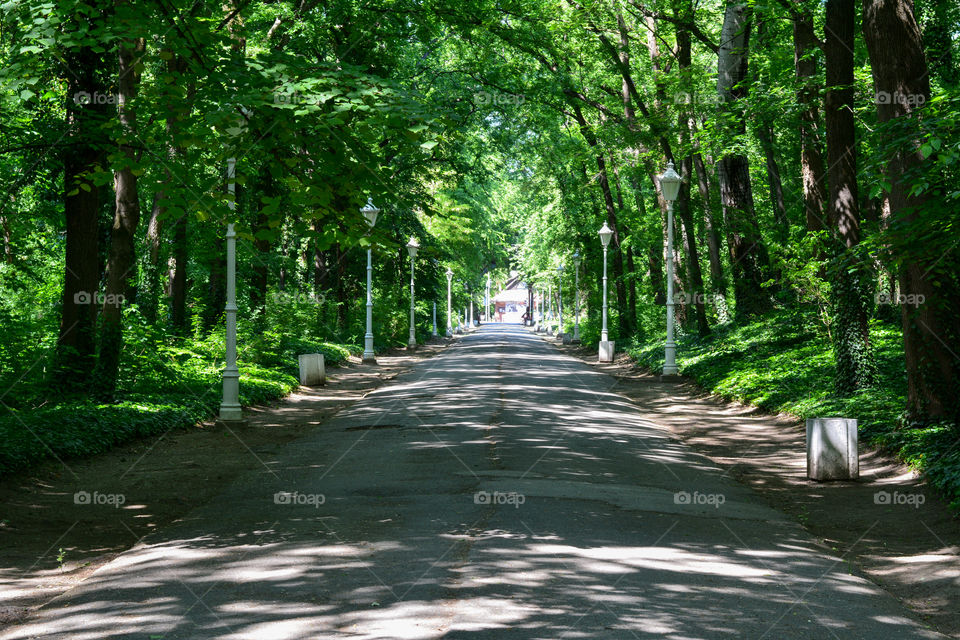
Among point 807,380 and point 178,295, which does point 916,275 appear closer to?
point 807,380

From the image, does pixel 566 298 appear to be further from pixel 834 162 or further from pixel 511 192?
pixel 834 162

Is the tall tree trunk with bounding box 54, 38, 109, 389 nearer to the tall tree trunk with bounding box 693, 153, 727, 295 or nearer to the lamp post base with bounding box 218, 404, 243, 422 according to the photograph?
the lamp post base with bounding box 218, 404, 243, 422

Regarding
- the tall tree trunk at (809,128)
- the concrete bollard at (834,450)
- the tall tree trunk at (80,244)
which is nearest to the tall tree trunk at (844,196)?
the tall tree trunk at (809,128)

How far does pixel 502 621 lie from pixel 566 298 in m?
50.9

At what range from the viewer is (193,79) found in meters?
9.45

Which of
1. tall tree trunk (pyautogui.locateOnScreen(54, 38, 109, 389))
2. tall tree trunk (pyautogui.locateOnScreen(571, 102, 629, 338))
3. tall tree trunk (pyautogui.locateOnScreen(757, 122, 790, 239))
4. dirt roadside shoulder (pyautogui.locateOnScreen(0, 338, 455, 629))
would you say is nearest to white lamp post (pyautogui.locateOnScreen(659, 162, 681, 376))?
tall tree trunk (pyautogui.locateOnScreen(757, 122, 790, 239))

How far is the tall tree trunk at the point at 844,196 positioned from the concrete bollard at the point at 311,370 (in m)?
13.2

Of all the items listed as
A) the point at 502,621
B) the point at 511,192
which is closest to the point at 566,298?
the point at 511,192

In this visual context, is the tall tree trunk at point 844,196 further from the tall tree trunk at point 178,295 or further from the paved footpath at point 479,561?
the tall tree trunk at point 178,295

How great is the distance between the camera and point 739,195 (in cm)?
2569

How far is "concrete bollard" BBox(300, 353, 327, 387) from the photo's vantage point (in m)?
22.9

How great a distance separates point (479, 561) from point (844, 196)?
11479 mm

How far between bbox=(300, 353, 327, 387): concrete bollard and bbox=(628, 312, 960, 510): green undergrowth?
1009 cm

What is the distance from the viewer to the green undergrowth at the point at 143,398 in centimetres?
1121
